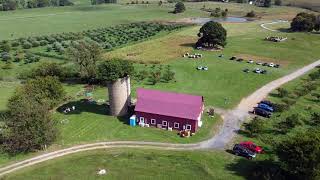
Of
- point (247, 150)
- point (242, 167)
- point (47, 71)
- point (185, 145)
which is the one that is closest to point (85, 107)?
point (47, 71)

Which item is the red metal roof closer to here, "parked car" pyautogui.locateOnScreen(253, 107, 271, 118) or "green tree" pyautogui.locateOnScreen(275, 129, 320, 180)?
"parked car" pyautogui.locateOnScreen(253, 107, 271, 118)

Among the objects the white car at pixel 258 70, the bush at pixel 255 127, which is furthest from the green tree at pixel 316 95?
the bush at pixel 255 127

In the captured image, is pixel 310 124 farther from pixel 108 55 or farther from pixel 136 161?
pixel 108 55

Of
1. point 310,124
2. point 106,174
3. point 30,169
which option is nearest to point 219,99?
point 310,124

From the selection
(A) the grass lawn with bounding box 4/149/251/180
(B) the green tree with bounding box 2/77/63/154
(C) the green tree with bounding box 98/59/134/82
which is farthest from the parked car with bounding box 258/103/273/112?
(B) the green tree with bounding box 2/77/63/154

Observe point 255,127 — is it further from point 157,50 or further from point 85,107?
point 157,50

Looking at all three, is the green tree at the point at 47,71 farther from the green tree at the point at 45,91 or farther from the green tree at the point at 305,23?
the green tree at the point at 305,23
